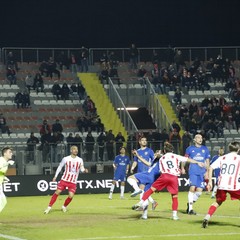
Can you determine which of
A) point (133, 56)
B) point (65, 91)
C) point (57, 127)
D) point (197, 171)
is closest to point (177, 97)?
point (133, 56)

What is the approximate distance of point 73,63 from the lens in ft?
174

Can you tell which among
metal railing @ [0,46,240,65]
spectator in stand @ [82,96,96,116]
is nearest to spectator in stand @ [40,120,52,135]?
spectator in stand @ [82,96,96,116]

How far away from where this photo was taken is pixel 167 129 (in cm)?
4662

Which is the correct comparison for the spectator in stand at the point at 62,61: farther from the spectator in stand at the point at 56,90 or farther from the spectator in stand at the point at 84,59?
the spectator in stand at the point at 56,90

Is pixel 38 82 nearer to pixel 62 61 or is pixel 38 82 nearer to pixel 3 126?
pixel 62 61

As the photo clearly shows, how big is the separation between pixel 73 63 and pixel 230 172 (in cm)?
3376

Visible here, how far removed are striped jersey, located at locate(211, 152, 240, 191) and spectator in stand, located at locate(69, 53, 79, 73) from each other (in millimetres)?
33410

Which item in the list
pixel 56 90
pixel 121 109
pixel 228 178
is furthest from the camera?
pixel 56 90

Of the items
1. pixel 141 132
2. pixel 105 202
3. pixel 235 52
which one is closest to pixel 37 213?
pixel 105 202

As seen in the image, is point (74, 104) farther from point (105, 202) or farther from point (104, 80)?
point (105, 202)

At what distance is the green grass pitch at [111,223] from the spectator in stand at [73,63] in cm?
2328

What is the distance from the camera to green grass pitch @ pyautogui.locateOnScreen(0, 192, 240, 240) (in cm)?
1898

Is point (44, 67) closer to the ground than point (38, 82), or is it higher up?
higher up

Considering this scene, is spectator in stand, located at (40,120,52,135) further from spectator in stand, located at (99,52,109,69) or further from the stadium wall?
Result: spectator in stand, located at (99,52,109,69)
